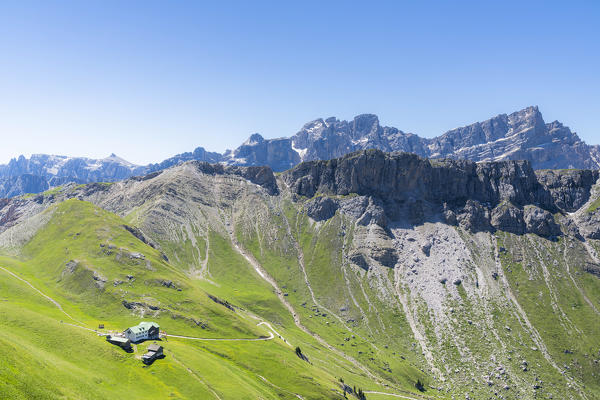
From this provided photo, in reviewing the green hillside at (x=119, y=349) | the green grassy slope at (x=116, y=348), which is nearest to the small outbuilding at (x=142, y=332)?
the green hillside at (x=119, y=349)

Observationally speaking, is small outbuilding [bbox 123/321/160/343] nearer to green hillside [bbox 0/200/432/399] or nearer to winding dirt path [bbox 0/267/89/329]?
green hillside [bbox 0/200/432/399]

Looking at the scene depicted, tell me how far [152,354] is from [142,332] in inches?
578

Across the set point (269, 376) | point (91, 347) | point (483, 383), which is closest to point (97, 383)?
point (91, 347)

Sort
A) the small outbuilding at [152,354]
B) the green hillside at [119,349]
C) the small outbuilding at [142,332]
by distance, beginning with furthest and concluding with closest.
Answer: the small outbuilding at [142,332], the small outbuilding at [152,354], the green hillside at [119,349]

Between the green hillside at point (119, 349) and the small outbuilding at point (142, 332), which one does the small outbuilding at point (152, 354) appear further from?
the small outbuilding at point (142, 332)

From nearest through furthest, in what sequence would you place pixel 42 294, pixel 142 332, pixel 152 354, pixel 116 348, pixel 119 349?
pixel 152 354
pixel 116 348
pixel 119 349
pixel 142 332
pixel 42 294

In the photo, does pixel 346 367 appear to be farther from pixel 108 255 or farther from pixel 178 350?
pixel 108 255

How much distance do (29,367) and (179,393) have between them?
35076 mm

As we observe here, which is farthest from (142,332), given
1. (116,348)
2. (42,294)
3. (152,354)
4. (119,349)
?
(42,294)

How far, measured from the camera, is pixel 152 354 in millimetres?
90125

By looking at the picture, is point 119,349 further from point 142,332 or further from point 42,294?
point 42,294

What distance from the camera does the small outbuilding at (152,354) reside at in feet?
291

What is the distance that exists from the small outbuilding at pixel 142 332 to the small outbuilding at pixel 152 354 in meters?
9.14

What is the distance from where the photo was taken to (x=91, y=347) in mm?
86500
